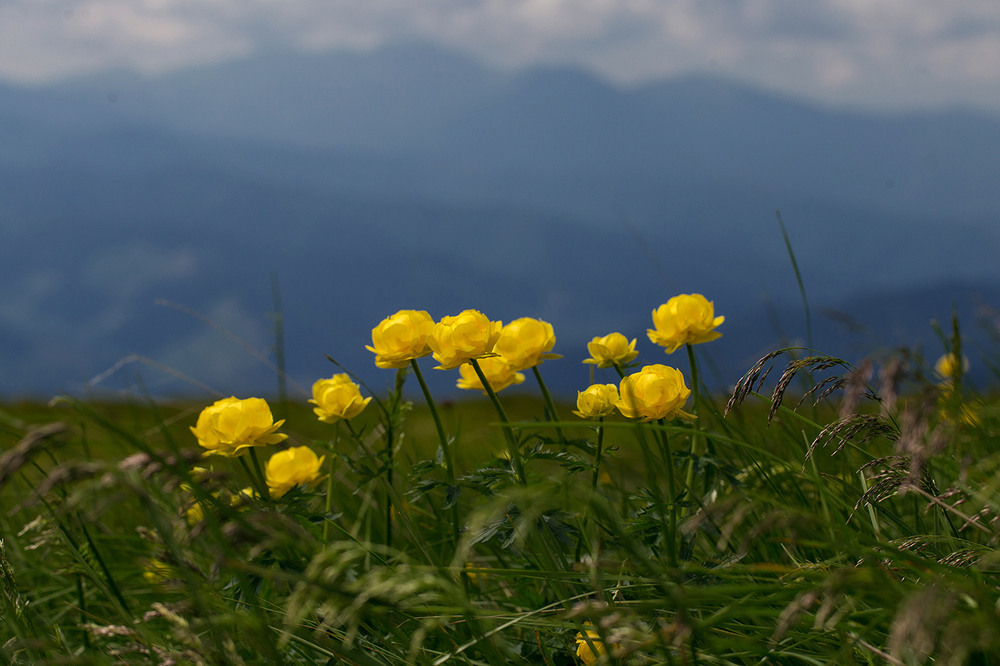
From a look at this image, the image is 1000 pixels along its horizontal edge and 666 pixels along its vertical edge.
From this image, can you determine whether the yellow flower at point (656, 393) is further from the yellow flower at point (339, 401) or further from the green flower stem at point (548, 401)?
the yellow flower at point (339, 401)

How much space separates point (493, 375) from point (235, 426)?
2.21 ft

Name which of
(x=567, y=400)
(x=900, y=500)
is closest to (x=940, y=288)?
(x=567, y=400)

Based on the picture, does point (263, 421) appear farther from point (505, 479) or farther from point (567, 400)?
point (567, 400)

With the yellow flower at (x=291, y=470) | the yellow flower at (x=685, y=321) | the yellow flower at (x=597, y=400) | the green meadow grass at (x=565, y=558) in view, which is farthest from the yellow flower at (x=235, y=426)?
the yellow flower at (x=685, y=321)

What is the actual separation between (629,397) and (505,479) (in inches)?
13.7

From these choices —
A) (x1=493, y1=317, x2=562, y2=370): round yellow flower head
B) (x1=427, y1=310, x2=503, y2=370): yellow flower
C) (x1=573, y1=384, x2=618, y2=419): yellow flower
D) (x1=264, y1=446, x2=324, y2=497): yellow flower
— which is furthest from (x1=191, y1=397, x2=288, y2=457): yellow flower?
(x1=573, y1=384, x2=618, y2=419): yellow flower

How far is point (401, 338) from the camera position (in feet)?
5.44

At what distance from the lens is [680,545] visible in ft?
5.17

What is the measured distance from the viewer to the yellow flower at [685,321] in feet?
5.71

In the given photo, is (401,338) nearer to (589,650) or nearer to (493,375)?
(493,375)

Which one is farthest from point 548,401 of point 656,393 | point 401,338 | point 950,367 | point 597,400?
point 950,367

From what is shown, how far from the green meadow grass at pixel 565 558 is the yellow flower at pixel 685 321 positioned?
179mm

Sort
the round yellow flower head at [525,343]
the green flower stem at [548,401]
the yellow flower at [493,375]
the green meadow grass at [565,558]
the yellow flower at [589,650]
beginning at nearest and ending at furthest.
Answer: the green meadow grass at [565,558]
the yellow flower at [589,650]
the green flower stem at [548,401]
the round yellow flower head at [525,343]
the yellow flower at [493,375]

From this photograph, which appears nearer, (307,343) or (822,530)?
(822,530)
